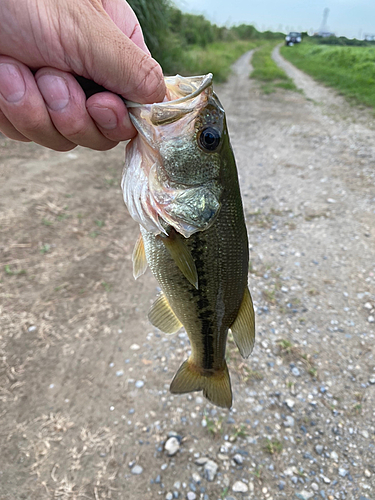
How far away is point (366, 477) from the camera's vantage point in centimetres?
241

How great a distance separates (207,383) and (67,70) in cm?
173

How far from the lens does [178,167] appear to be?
4.74 ft

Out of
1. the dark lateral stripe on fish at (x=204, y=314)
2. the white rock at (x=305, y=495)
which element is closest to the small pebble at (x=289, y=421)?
the white rock at (x=305, y=495)

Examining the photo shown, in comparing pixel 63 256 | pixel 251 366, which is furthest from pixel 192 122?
pixel 63 256

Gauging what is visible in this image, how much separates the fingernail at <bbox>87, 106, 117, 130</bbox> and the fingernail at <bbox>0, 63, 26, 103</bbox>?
24 centimetres

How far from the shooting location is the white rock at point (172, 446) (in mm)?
2494

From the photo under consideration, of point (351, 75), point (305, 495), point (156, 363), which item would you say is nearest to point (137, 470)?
point (156, 363)

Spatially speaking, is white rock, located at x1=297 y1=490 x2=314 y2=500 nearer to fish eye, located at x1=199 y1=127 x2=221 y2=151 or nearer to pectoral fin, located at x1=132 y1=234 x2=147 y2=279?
pectoral fin, located at x1=132 y1=234 x2=147 y2=279

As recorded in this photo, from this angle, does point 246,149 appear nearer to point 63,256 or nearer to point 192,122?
point 63,256

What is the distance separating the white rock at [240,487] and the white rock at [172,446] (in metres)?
0.47

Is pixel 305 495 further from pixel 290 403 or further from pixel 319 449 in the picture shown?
pixel 290 403

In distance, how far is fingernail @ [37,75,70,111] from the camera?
1.24m

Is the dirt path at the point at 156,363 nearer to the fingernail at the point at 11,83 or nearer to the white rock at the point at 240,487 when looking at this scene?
the white rock at the point at 240,487

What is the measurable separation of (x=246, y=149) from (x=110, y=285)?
18.5 ft
